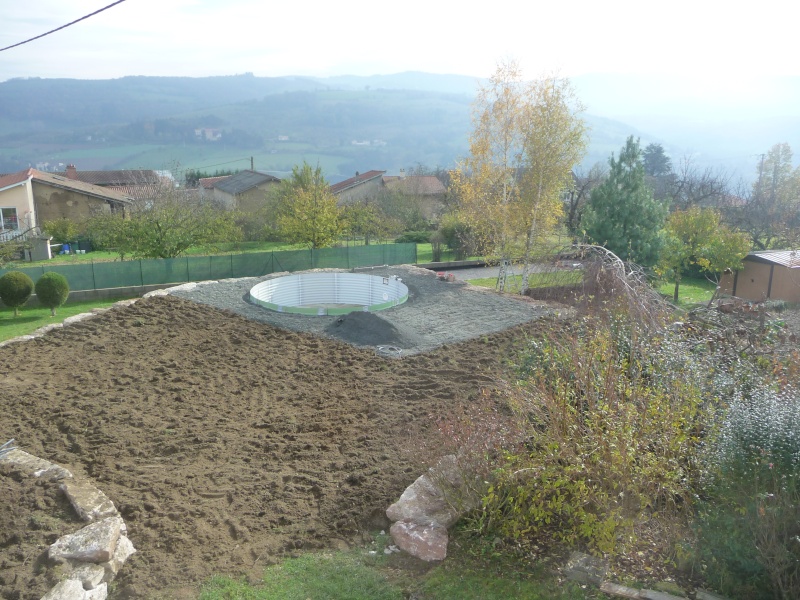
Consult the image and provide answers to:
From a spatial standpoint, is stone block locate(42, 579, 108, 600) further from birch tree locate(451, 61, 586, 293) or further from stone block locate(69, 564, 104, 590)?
birch tree locate(451, 61, 586, 293)

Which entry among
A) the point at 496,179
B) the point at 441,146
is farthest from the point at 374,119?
the point at 496,179

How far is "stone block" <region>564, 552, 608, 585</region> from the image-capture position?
563 centimetres

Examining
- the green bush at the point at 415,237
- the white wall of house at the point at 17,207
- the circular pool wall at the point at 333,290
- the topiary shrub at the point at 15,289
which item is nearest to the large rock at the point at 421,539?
the circular pool wall at the point at 333,290

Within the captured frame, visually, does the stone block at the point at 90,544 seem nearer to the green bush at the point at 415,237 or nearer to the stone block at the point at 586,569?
the stone block at the point at 586,569

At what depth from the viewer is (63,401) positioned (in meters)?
10.3

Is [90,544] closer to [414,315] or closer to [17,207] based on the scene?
[414,315]

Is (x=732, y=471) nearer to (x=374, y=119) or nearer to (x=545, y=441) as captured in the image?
(x=545, y=441)

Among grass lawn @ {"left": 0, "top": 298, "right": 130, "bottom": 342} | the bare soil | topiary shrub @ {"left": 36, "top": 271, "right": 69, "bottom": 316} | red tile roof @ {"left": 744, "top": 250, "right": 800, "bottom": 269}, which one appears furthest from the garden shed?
topiary shrub @ {"left": 36, "top": 271, "right": 69, "bottom": 316}

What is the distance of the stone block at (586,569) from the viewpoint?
5.63 m

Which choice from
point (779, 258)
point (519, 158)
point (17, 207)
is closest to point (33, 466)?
point (519, 158)

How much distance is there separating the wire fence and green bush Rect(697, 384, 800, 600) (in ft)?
64.9

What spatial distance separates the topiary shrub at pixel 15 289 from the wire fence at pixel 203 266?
172cm

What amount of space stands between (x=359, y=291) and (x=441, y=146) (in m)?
156

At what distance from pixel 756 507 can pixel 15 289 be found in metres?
18.2
